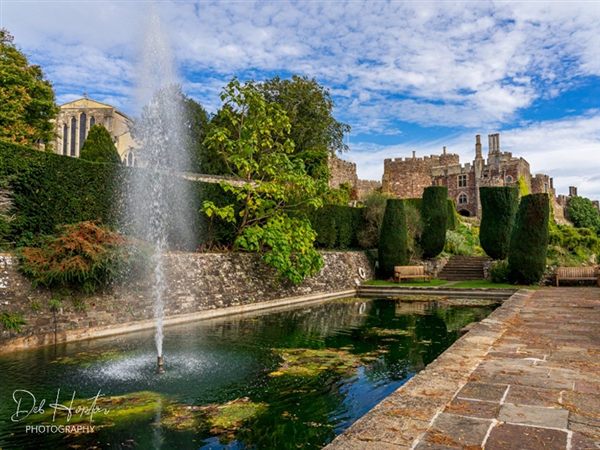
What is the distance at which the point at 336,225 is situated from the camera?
1909 cm

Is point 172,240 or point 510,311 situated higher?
point 172,240

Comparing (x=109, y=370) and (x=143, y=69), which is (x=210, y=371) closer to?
(x=109, y=370)

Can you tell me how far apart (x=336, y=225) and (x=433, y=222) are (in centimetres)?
506

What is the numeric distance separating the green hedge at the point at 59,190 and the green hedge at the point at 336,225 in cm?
730

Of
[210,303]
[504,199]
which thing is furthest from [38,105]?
[504,199]

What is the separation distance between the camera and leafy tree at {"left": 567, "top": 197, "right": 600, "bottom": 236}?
50438 mm

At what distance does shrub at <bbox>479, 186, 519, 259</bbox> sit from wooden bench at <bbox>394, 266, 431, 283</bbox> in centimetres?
328

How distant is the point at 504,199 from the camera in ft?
59.4

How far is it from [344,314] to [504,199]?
10.8 metres

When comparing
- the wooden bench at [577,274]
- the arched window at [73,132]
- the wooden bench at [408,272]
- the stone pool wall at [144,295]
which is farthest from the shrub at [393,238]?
the arched window at [73,132]

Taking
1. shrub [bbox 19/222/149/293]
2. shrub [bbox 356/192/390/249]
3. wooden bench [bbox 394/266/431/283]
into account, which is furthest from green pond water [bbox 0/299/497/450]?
shrub [bbox 356/192/390/249]

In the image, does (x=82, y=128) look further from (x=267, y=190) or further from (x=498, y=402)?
(x=498, y=402)

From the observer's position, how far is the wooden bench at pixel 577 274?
50.4 ft

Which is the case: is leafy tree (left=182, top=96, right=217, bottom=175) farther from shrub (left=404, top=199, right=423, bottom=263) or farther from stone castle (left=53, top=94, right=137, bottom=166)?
stone castle (left=53, top=94, right=137, bottom=166)
